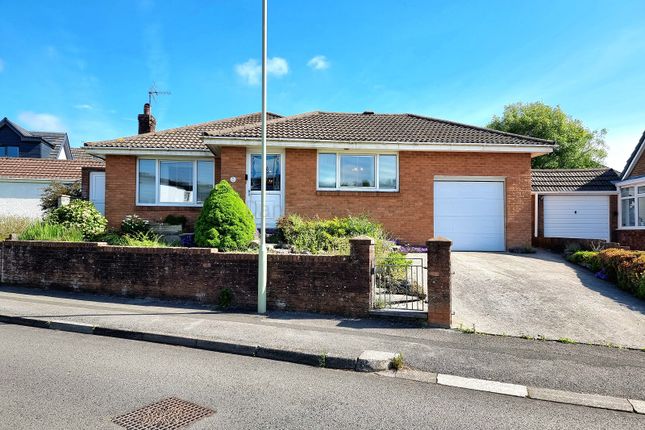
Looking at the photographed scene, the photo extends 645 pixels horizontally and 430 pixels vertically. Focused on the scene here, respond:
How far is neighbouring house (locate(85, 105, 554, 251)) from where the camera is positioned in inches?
533

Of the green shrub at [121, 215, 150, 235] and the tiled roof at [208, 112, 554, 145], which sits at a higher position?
the tiled roof at [208, 112, 554, 145]

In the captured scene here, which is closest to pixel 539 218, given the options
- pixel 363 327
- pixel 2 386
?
pixel 363 327

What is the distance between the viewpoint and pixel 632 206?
16516mm

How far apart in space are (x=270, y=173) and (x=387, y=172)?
3.88 meters

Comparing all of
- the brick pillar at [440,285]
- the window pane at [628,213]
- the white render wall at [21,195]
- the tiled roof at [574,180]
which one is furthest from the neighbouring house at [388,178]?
the white render wall at [21,195]

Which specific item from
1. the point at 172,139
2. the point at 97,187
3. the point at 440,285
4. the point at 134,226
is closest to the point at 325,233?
the point at 440,285

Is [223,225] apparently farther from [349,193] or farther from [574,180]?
[574,180]

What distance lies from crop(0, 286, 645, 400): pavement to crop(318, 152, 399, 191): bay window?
6.71 metres

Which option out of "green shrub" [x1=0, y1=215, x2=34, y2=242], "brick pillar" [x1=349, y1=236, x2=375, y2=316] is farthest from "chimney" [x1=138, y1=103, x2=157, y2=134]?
"brick pillar" [x1=349, y1=236, x2=375, y2=316]

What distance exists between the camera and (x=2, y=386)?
449 centimetres

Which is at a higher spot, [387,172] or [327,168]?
[327,168]

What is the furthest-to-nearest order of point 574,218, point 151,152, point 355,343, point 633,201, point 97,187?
point 574,218
point 633,201
point 97,187
point 151,152
point 355,343

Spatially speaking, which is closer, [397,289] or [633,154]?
[397,289]

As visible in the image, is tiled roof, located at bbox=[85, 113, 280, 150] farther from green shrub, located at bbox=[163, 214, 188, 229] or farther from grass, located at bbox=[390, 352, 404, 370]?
grass, located at bbox=[390, 352, 404, 370]
